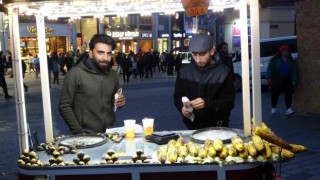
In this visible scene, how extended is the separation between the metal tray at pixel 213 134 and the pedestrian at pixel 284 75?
6945 mm

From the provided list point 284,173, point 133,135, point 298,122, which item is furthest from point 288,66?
point 133,135

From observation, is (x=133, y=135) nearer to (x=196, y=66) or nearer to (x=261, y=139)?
(x=196, y=66)

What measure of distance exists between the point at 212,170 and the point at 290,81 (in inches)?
311

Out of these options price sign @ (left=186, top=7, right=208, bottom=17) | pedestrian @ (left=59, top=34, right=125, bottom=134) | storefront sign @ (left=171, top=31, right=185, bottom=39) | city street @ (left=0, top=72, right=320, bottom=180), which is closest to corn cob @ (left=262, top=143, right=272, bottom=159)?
price sign @ (left=186, top=7, right=208, bottom=17)

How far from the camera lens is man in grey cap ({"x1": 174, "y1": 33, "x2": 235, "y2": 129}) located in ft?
13.7

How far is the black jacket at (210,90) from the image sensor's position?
4.30 metres

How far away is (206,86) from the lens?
4328 millimetres

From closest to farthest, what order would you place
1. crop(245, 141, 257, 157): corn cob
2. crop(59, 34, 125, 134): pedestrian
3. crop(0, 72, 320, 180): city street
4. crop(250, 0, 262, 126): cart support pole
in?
crop(245, 141, 257, 157): corn cob → crop(250, 0, 262, 126): cart support pole → crop(59, 34, 125, 134): pedestrian → crop(0, 72, 320, 180): city street

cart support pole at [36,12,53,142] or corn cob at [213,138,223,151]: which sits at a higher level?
cart support pole at [36,12,53,142]

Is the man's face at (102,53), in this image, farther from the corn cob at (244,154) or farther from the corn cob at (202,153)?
the corn cob at (244,154)

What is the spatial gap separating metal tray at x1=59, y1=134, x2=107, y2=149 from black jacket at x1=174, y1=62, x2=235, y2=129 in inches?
41.6

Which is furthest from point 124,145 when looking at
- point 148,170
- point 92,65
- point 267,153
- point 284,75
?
point 284,75

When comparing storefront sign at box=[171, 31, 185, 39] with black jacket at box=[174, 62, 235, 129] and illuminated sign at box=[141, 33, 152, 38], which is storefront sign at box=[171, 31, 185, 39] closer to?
illuminated sign at box=[141, 33, 152, 38]

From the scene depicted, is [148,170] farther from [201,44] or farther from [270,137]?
[201,44]
